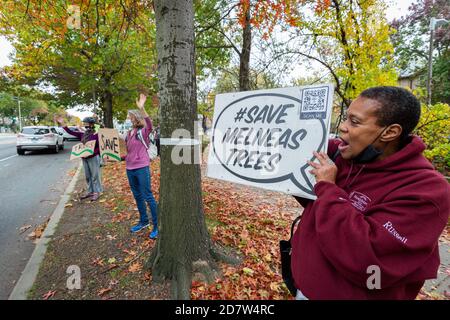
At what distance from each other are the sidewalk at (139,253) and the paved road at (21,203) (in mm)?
440

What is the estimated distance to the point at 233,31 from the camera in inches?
331

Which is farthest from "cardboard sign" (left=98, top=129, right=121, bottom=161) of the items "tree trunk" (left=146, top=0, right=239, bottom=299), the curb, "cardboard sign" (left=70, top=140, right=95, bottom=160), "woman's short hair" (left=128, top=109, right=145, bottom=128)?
the curb

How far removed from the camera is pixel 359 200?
1.26 m

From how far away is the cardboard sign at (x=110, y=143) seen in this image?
3545mm

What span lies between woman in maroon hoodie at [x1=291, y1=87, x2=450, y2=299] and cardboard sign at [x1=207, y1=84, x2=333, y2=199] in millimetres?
213

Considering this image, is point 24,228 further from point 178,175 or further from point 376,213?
point 376,213

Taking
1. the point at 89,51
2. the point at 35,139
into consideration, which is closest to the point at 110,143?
the point at 89,51

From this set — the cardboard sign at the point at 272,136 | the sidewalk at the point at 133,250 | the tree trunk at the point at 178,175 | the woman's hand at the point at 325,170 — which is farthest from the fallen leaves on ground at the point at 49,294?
the woman's hand at the point at 325,170

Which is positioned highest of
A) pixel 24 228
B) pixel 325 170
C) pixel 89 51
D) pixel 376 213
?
pixel 89 51

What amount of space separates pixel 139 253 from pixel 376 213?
3067mm

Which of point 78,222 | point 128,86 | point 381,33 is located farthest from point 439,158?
point 128,86

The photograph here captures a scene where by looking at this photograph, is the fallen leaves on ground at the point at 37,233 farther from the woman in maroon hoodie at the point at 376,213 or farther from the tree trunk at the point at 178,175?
the woman in maroon hoodie at the point at 376,213
